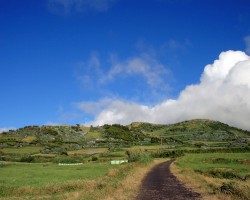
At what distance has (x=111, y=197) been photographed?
3170 cm

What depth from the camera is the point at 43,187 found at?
4169 cm

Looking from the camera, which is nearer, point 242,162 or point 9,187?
point 9,187

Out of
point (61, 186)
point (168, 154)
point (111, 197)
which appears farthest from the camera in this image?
point (168, 154)

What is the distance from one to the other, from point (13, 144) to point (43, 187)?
522ft

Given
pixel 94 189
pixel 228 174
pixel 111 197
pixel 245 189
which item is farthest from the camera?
pixel 228 174

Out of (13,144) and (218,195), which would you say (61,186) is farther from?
(13,144)

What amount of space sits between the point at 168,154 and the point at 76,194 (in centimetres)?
11201

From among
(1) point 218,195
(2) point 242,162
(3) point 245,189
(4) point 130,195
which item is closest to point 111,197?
(4) point 130,195

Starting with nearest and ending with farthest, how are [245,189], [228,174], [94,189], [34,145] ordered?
[245,189]
[94,189]
[228,174]
[34,145]

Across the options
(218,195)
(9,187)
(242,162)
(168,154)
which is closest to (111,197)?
(218,195)

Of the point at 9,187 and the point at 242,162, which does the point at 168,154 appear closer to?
the point at 242,162

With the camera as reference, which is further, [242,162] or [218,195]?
[242,162]

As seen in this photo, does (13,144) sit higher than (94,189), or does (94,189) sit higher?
(13,144)

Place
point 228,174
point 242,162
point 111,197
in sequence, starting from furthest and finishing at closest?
point 242,162 < point 228,174 < point 111,197
